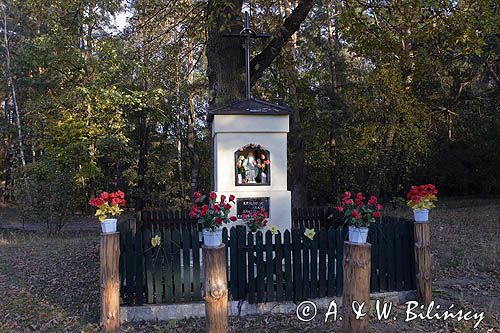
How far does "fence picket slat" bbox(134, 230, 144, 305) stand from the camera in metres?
5.04

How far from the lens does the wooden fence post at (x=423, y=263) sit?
531 centimetres

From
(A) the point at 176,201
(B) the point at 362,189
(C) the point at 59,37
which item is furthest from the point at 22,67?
(B) the point at 362,189

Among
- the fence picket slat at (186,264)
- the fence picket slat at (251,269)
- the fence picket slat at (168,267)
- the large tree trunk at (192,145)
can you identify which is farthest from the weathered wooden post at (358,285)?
the large tree trunk at (192,145)

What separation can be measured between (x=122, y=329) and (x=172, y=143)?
659 inches

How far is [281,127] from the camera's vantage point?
21.1ft

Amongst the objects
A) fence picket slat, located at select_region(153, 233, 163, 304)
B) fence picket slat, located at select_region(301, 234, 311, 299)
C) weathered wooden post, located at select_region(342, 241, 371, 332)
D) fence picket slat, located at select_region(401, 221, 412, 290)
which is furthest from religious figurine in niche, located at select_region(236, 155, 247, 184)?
weathered wooden post, located at select_region(342, 241, 371, 332)

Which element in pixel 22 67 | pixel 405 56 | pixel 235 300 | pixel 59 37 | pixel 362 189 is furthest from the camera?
pixel 22 67

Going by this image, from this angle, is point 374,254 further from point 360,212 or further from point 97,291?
point 97,291

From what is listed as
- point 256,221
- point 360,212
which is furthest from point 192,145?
point 360,212

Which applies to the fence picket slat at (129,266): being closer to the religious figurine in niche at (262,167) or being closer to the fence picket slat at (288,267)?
the fence picket slat at (288,267)

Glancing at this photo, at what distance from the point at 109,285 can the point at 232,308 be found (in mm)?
1537

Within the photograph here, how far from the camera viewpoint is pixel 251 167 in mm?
6484

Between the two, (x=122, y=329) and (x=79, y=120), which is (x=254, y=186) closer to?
(x=122, y=329)

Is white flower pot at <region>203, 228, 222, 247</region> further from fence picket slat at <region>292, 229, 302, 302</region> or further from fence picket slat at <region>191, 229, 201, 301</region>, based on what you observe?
fence picket slat at <region>292, 229, 302, 302</region>
